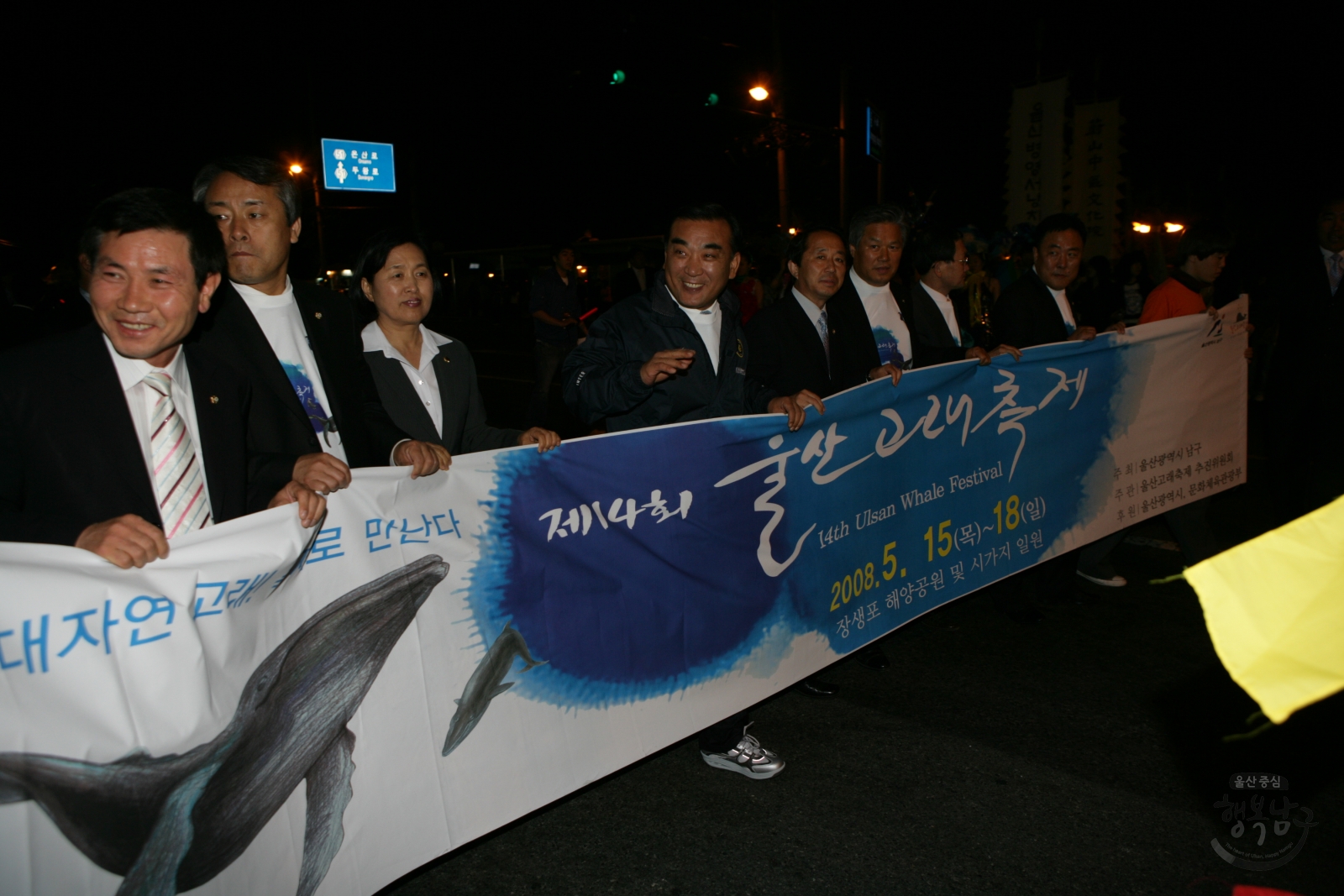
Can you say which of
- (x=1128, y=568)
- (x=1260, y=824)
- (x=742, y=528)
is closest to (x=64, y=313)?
(x=742, y=528)

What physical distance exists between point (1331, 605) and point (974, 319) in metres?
5.18

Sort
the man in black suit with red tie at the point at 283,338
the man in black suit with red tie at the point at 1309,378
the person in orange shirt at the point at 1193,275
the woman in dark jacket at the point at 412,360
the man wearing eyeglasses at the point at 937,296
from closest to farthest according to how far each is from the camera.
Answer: the man in black suit with red tie at the point at 283,338 < the woman in dark jacket at the point at 412,360 < the man wearing eyeglasses at the point at 937,296 < the person in orange shirt at the point at 1193,275 < the man in black suit with red tie at the point at 1309,378

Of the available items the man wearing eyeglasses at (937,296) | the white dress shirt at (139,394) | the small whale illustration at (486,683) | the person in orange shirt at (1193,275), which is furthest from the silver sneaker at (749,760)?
the person in orange shirt at (1193,275)

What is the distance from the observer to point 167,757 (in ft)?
5.44

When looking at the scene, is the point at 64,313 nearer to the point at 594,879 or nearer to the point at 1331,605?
the point at 594,879

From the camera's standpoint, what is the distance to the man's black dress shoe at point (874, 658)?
3727mm

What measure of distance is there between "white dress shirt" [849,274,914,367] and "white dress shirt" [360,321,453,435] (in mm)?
2100

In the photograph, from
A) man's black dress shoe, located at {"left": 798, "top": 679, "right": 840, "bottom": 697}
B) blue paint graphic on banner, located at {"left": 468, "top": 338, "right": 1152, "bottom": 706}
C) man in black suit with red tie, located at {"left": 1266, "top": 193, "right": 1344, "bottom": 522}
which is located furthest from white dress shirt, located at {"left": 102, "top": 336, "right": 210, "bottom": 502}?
man in black suit with red tie, located at {"left": 1266, "top": 193, "right": 1344, "bottom": 522}

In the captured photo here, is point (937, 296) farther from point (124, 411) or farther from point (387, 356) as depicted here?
point (124, 411)

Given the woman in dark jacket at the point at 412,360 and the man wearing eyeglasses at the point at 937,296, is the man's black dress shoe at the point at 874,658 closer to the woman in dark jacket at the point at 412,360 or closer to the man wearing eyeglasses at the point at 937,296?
the man wearing eyeglasses at the point at 937,296

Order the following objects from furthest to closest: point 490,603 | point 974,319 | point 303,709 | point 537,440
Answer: point 974,319 → point 537,440 → point 490,603 → point 303,709

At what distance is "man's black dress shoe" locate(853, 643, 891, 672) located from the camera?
3727mm

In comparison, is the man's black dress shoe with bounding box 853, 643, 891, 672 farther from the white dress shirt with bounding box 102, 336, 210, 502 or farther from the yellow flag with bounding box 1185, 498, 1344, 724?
the white dress shirt with bounding box 102, 336, 210, 502

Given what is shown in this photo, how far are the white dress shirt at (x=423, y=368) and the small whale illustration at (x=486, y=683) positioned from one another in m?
0.94
